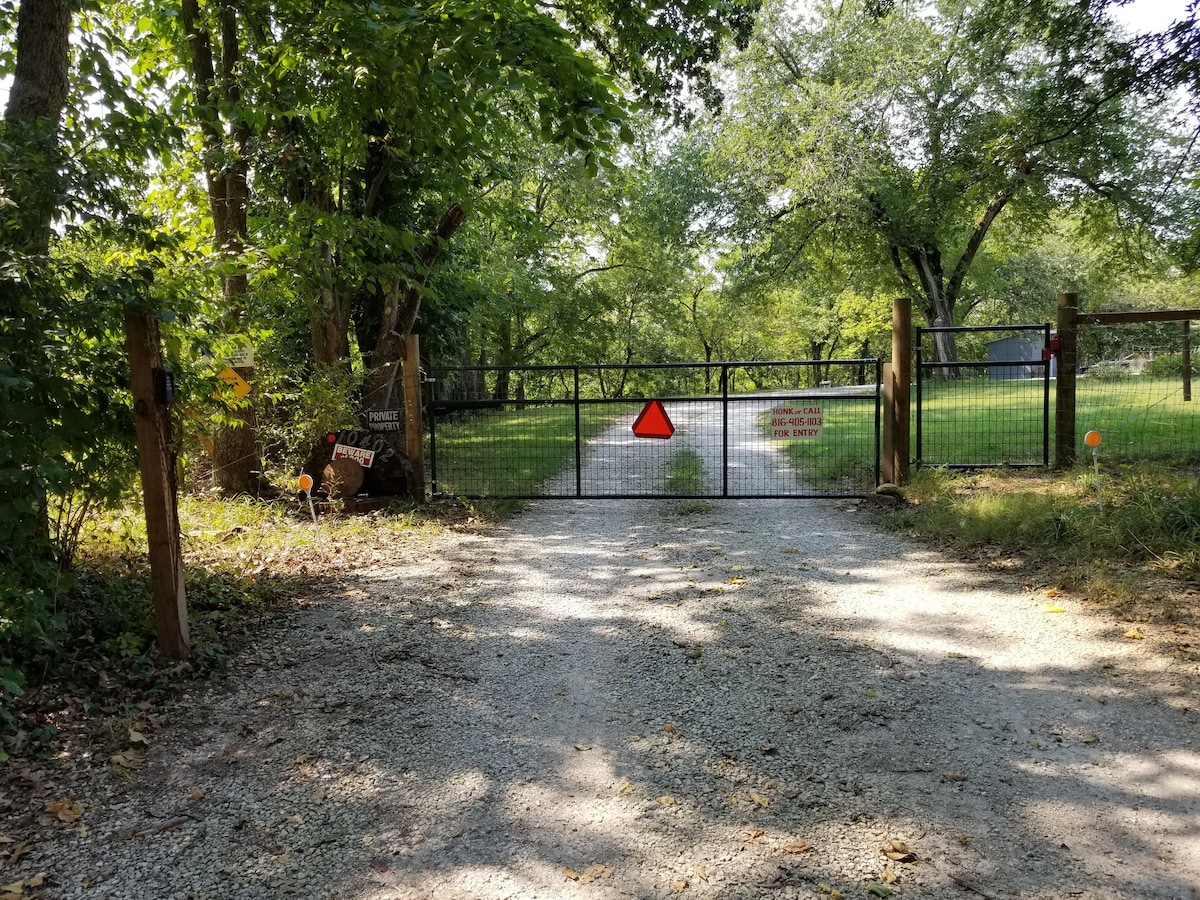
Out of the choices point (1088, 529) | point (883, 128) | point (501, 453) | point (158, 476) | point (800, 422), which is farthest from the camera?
point (883, 128)

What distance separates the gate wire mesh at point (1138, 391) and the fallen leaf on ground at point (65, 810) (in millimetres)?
10574

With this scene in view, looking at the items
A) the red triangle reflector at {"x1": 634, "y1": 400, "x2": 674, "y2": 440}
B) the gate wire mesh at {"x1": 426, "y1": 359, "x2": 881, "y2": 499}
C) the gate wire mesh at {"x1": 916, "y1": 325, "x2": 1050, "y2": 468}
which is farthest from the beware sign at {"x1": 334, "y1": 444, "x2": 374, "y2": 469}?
the gate wire mesh at {"x1": 916, "y1": 325, "x2": 1050, "y2": 468}

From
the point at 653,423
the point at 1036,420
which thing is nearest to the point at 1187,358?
the point at 1036,420

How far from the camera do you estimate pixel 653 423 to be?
1055cm

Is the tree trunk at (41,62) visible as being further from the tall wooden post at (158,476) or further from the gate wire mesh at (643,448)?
the gate wire mesh at (643,448)

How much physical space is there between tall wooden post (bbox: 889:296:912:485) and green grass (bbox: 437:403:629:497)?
15.0 ft

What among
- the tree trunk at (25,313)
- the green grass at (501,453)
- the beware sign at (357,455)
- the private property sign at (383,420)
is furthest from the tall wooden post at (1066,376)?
the tree trunk at (25,313)

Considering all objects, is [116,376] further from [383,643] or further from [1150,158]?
[1150,158]

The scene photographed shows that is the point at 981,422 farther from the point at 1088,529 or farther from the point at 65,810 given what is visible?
the point at 65,810

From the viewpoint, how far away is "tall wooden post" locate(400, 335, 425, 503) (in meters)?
10.1

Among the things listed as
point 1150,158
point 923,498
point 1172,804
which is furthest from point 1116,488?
point 1150,158

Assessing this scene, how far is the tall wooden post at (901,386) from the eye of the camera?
31.9 ft

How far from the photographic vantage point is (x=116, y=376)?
479 centimetres

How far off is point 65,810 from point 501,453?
31.2ft
